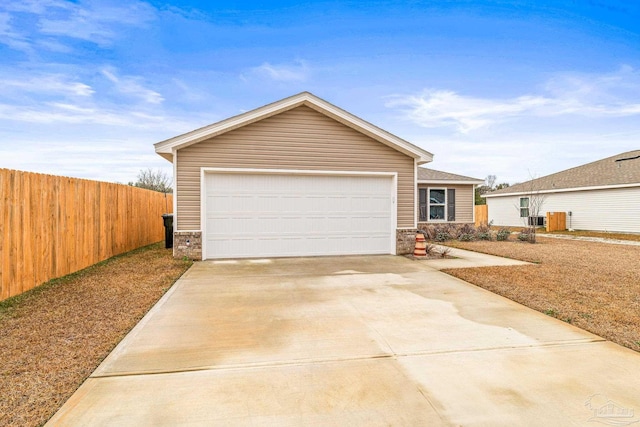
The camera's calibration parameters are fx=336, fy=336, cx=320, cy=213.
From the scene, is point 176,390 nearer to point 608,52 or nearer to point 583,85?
point 608,52

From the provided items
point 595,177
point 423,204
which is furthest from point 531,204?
point 423,204

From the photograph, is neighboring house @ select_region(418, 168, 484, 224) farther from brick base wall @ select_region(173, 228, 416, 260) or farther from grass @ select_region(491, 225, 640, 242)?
brick base wall @ select_region(173, 228, 416, 260)

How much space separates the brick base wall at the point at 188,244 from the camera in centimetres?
918

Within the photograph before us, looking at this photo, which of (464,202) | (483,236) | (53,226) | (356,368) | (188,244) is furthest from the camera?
(464,202)

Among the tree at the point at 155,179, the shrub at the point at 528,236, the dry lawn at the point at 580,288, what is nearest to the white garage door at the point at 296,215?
the dry lawn at the point at 580,288

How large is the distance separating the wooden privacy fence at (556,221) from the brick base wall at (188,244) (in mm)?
21017

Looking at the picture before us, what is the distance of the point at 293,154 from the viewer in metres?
9.80

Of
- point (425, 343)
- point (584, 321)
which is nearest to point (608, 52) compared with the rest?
point (584, 321)

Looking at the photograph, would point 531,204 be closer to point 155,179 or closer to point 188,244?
point 188,244

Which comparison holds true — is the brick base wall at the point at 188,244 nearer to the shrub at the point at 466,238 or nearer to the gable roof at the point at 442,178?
the gable roof at the point at 442,178

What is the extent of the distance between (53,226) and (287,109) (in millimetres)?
6207

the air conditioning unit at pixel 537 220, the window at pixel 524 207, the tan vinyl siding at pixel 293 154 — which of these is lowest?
the air conditioning unit at pixel 537 220

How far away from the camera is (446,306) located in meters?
5.16

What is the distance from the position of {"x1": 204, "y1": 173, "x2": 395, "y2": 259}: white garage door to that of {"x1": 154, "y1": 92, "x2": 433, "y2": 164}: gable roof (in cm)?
110
